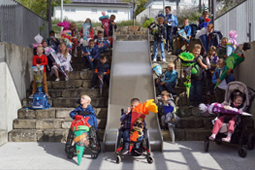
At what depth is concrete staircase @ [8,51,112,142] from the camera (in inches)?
285

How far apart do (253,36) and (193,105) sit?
→ 241cm

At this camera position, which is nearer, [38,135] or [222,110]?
[222,110]

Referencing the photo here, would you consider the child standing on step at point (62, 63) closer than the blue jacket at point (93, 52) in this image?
Yes

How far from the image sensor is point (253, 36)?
7.92 meters

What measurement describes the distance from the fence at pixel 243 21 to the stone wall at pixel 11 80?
6358 millimetres

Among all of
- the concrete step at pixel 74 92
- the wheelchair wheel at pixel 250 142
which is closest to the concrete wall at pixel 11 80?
the concrete step at pixel 74 92

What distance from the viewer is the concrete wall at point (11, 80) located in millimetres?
7387

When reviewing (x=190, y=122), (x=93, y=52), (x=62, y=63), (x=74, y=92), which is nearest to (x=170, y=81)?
(x=190, y=122)

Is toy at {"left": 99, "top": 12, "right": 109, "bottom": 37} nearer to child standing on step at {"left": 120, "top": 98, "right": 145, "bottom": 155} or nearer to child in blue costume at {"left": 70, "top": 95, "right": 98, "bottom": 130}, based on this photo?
child in blue costume at {"left": 70, "top": 95, "right": 98, "bottom": 130}

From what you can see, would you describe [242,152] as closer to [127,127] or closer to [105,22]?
[127,127]

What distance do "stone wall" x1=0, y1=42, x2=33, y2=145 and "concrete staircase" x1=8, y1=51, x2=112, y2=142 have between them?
21 centimetres

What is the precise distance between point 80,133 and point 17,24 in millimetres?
4652

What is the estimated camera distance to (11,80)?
7.75 metres

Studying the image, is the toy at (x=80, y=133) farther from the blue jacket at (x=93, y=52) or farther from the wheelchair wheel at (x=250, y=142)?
the blue jacket at (x=93, y=52)
